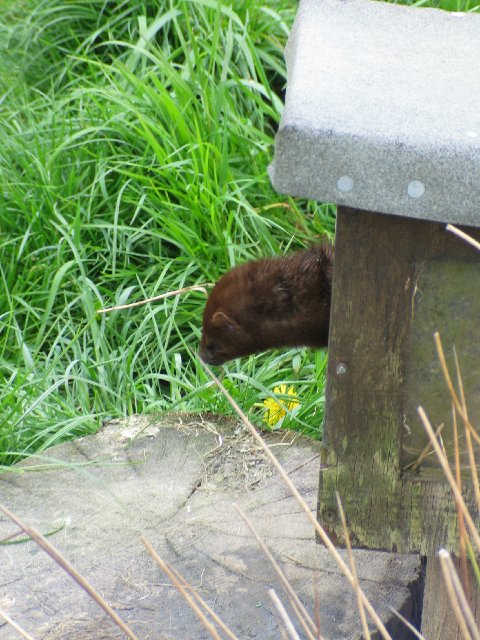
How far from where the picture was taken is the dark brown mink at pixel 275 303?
263 centimetres

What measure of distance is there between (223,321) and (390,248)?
98 centimetres

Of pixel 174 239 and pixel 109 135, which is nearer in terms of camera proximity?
pixel 174 239

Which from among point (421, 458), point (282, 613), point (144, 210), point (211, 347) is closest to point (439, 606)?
point (421, 458)

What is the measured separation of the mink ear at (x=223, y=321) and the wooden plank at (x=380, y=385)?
0.79 m

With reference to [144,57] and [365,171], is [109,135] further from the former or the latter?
[365,171]

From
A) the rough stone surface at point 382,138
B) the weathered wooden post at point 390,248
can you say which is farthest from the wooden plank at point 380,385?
the rough stone surface at point 382,138

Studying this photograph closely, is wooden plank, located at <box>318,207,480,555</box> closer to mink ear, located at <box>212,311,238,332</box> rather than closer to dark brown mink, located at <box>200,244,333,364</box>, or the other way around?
dark brown mink, located at <box>200,244,333,364</box>

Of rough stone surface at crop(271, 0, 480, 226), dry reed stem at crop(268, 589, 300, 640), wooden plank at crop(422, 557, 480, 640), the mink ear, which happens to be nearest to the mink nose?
the mink ear

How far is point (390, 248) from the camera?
1.87m

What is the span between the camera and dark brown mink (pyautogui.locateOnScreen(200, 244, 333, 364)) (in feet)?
8.63

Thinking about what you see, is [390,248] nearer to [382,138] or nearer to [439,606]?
[382,138]

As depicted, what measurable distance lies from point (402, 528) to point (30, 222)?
2342mm

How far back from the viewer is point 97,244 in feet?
13.4

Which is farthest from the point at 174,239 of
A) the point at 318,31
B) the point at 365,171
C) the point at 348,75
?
the point at 365,171
